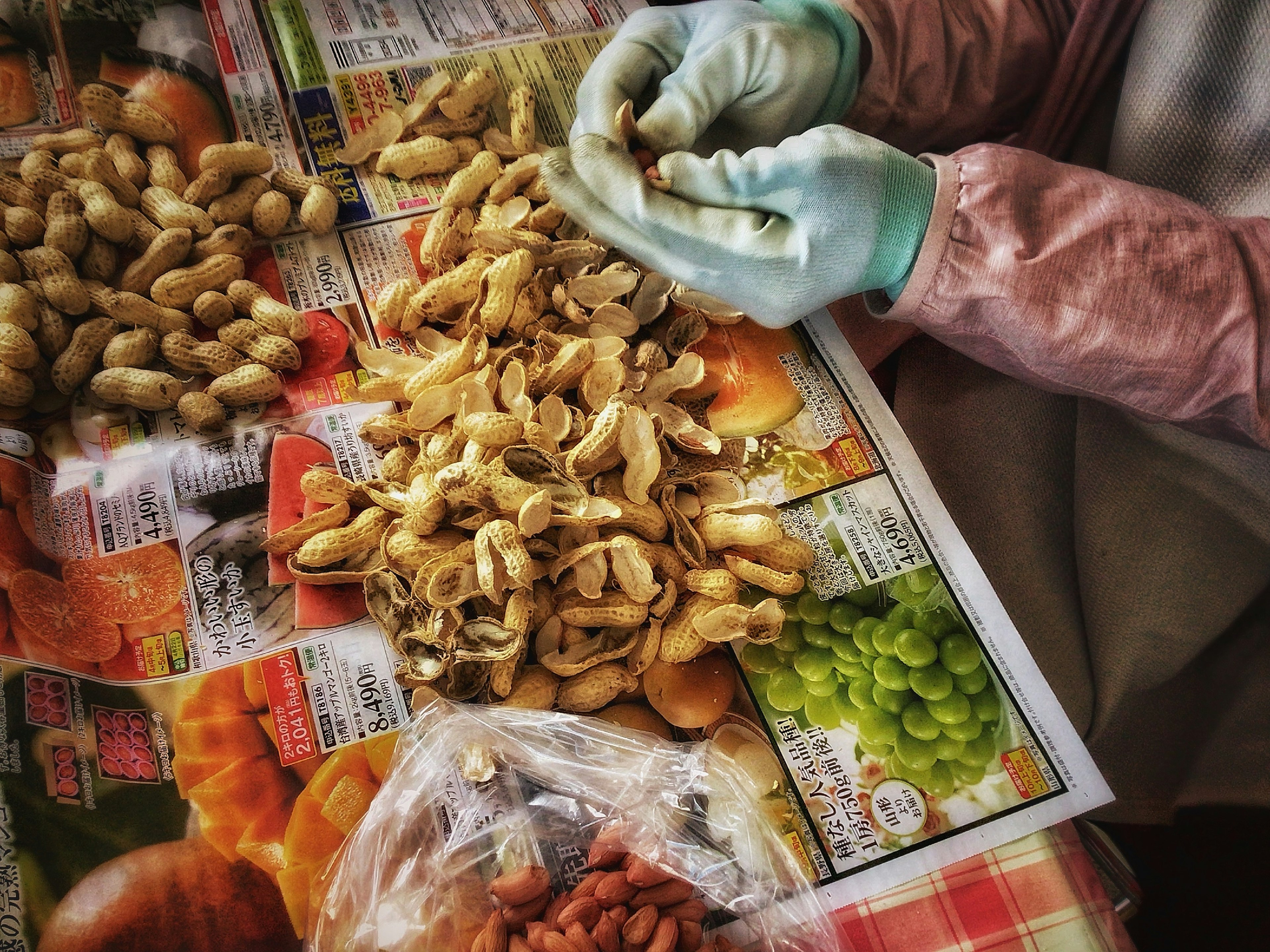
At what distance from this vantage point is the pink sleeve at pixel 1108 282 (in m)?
0.62

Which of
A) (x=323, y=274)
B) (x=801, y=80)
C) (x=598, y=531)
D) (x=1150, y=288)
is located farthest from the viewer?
(x=323, y=274)

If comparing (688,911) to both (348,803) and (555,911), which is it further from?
(348,803)

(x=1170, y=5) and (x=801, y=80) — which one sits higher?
(x=801, y=80)

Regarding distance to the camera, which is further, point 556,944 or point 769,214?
point 769,214

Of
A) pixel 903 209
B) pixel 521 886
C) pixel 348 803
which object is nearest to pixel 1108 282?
pixel 903 209

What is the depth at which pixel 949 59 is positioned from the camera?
870 millimetres

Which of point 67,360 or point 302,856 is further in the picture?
point 67,360

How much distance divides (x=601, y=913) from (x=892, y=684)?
317 millimetres

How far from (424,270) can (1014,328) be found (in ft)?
2.07

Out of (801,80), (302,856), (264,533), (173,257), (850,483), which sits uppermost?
(173,257)

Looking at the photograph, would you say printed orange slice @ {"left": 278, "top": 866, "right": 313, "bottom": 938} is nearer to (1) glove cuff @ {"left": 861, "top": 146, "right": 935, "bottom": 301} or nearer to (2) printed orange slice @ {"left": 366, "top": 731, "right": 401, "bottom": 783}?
(2) printed orange slice @ {"left": 366, "top": 731, "right": 401, "bottom": 783}

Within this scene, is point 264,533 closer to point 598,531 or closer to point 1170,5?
point 598,531

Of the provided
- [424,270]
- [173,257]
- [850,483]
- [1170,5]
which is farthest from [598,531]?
[1170,5]

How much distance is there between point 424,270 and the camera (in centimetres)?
95
